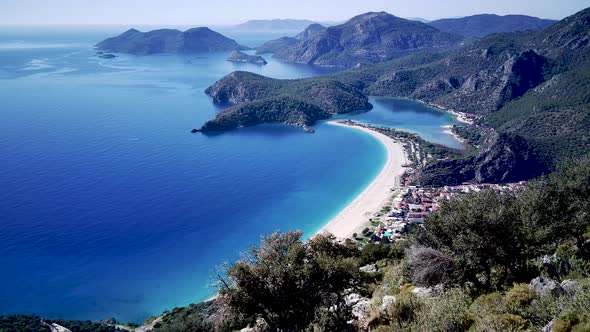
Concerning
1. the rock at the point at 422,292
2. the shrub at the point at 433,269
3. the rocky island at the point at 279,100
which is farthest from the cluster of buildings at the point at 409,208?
the rocky island at the point at 279,100

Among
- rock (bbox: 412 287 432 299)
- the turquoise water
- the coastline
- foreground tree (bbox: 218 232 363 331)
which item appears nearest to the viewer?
foreground tree (bbox: 218 232 363 331)

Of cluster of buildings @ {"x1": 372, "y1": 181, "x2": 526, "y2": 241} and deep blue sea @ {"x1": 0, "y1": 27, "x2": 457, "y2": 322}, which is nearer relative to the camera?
deep blue sea @ {"x1": 0, "y1": 27, "x2": 457, "y2": 322}

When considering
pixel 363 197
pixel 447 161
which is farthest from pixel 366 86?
pixel 363 197

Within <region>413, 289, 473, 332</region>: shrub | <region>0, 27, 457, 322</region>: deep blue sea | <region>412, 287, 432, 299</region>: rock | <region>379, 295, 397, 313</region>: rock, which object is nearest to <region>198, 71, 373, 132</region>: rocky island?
<region>0, 27, 457, 322</region>: deep blue sea

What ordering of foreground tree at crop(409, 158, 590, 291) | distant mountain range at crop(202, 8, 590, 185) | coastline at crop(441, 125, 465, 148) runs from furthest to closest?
coastline at crop(441, 125, 465, 148)
distant mountain range at crop(202, 8, 590, 185)
foreground tree at crop(409, 158, 590, 291)

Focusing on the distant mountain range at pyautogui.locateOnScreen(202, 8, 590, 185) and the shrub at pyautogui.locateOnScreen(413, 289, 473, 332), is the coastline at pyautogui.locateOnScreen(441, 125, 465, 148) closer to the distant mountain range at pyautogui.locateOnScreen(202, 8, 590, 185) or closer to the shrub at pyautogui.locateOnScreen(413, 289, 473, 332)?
the distant mountain range at pyautogui.locateOnScreen(202, 8, 590, 185)

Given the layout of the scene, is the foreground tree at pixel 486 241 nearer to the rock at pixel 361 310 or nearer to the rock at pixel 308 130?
the rock at pixel 361 310
